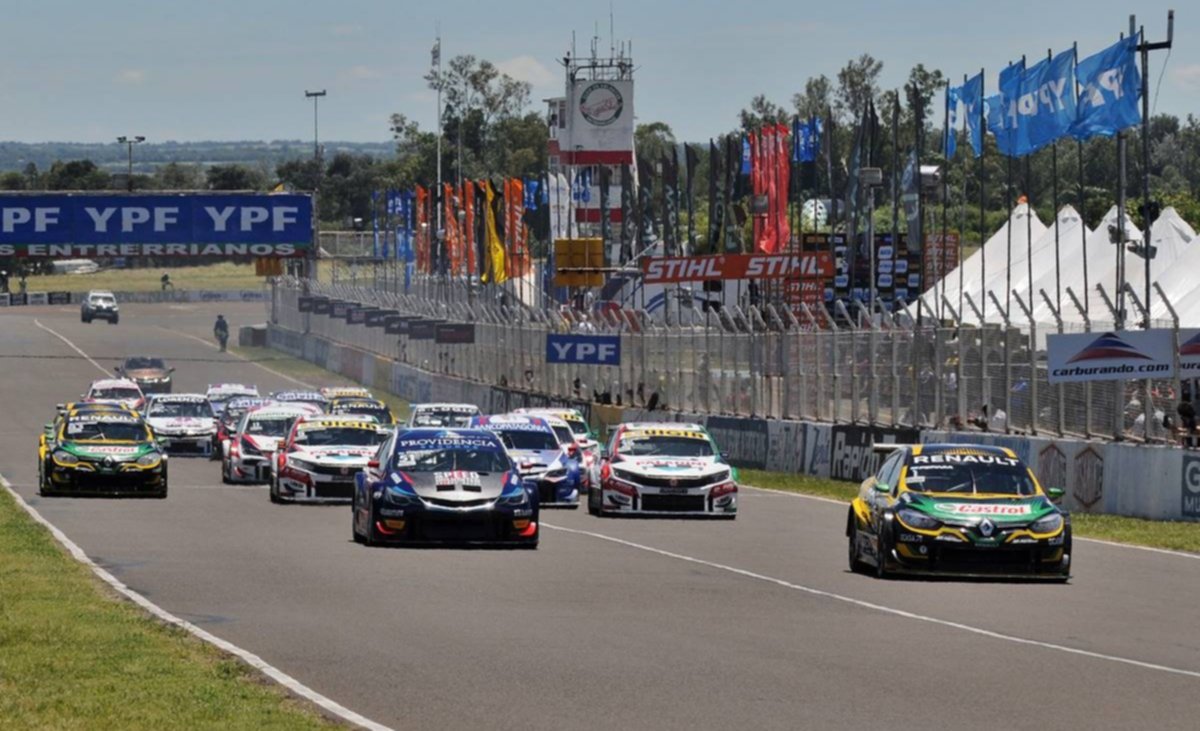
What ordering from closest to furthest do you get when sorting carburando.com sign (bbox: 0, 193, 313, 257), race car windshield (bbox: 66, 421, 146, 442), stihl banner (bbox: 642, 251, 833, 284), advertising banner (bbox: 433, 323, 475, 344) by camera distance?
race car windshield (bbox: 66, 421, 146, 442)
stihl banner (bbox: 642, 251, 833, 284)
advertising banner (bbox: 433, 323, 475, 344)
carburando.com sign (bbox: 0, 193, 313, 257)

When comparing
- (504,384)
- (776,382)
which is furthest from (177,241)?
(776,382)

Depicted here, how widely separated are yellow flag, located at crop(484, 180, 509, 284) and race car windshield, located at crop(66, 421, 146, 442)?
4476cm

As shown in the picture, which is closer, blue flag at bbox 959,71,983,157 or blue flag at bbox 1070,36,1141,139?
blue flag at bbox 1070,36,1141,139

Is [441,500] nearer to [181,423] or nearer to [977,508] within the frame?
[977,508]

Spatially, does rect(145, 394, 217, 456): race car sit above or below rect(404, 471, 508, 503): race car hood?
below

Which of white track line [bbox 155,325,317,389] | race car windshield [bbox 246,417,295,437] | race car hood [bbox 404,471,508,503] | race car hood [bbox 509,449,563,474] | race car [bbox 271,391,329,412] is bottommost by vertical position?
white track line [bbox 155,325,317,389]

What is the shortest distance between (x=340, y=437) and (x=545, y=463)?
3.02m

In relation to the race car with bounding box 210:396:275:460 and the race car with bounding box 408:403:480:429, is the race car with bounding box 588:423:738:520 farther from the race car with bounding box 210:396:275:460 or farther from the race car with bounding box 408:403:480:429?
the race car with bounding box 210:396:275:460

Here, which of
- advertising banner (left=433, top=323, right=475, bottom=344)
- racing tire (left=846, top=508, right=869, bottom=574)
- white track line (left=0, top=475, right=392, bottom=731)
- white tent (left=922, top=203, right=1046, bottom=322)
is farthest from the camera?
advertising banner (left=433, top=323, right=475, bottom=344)

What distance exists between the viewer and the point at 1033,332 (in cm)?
3341

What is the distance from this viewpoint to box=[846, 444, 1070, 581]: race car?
20.2 meters

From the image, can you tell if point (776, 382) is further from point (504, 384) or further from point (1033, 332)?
point (504, 384)

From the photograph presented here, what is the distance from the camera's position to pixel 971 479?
69.2ft

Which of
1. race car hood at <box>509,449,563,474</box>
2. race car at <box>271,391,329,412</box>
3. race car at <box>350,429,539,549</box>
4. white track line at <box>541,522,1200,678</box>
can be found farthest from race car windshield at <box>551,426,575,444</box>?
race car at <box>350,429,539,549</box>
